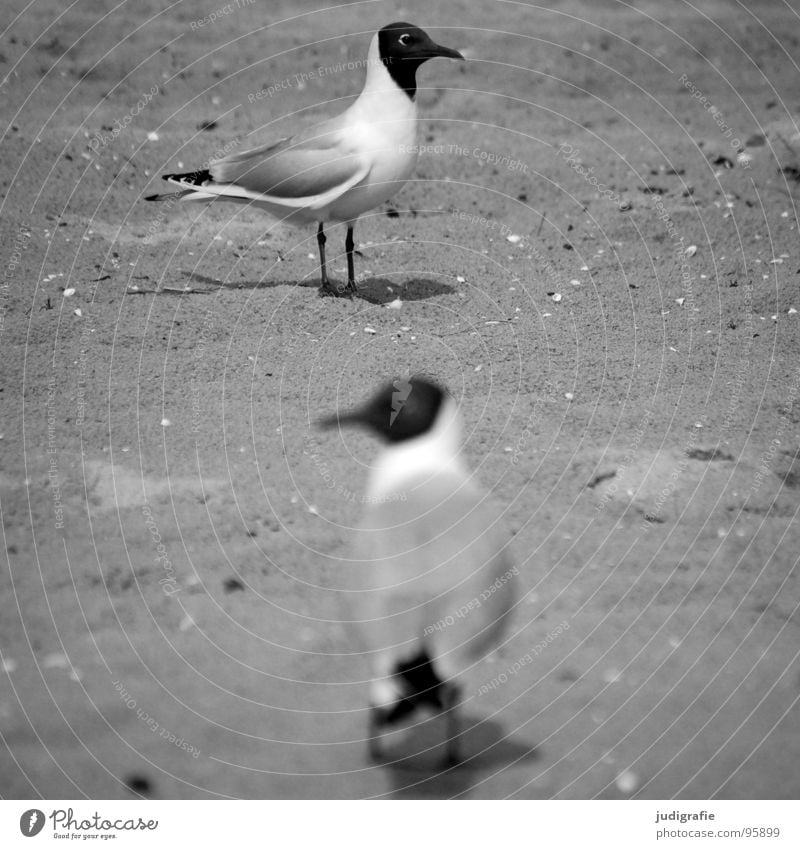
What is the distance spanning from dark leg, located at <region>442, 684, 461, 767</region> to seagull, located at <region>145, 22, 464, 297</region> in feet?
3.55

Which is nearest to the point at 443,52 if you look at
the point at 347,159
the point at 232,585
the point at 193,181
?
the point at 347,159

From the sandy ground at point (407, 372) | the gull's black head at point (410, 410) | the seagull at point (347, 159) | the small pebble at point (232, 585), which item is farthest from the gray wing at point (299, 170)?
the small pebble at point (232, 585)

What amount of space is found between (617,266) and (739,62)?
1155 millimetres

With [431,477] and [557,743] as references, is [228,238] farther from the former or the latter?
[557,743]

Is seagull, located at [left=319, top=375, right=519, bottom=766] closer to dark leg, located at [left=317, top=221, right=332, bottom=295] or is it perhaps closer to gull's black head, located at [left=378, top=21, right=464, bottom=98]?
dark leg, located at [left=317, top=221, right=332, bottom=295]

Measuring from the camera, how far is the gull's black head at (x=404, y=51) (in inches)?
81.7

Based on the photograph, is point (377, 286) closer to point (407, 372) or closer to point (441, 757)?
point (407, 372)

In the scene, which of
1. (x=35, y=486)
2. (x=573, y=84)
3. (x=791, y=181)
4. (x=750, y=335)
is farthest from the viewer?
(x=573, y=84)

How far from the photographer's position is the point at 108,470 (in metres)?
1.83

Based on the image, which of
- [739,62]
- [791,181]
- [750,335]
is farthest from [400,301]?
[739,62]

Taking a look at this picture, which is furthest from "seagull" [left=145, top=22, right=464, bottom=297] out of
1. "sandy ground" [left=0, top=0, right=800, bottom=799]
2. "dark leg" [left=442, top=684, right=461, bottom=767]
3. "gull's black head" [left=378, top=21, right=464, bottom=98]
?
"dark leg" [left=442, top=684, right=461, bottom=767]

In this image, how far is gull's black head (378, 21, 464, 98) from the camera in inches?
81.7

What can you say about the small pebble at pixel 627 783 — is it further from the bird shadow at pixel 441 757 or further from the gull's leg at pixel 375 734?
the gull's leg at pixel 375 734

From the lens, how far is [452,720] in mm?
1423
